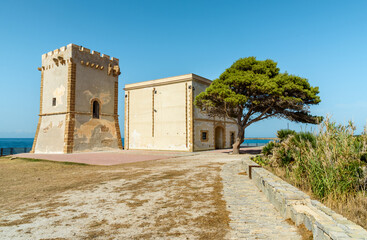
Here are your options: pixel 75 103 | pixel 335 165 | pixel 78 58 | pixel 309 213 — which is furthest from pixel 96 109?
pixel 309 213

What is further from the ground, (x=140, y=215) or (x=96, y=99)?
(x=96, y=99)

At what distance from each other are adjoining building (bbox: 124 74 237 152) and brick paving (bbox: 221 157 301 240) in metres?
16.8

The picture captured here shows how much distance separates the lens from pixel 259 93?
17.9m

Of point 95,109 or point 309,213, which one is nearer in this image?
point 309,213

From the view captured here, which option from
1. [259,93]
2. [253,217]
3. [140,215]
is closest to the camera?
[253,217]

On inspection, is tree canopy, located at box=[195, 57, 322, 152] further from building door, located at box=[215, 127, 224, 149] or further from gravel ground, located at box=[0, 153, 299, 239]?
gravel ground, located at box=[0, 153, 299, 239]

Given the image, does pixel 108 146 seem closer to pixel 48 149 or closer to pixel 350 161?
pixel 48 149

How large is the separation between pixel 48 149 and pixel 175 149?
39.9ft

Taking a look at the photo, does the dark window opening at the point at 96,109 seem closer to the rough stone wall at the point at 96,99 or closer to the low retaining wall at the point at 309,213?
the rough stone wall at the point at 96,99

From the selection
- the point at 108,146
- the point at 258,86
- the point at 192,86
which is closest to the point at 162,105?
the point at 192,86

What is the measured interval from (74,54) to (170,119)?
1114 cm

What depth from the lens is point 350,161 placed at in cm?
482

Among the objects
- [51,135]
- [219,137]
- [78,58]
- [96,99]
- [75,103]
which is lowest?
[219,137]

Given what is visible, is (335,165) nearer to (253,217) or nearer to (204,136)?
(253,217)
